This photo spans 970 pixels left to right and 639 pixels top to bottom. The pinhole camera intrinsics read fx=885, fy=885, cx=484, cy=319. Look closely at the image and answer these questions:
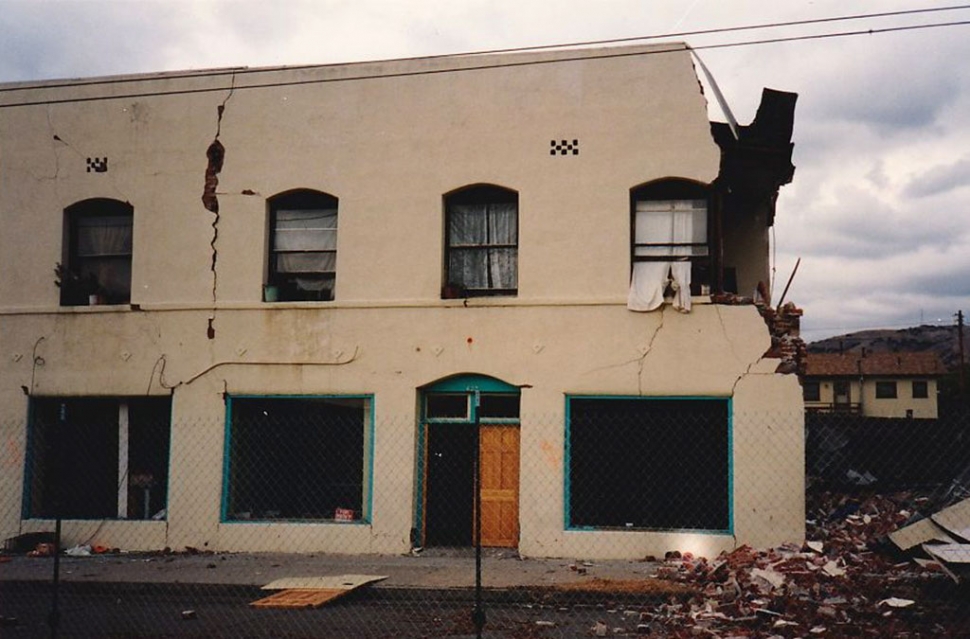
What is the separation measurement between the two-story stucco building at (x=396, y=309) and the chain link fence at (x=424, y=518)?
0.05m

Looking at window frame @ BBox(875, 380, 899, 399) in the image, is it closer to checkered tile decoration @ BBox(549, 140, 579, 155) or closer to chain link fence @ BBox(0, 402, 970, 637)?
chain link fence @ BBox(0, 402, 970, 637)

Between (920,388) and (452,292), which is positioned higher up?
(452,292)

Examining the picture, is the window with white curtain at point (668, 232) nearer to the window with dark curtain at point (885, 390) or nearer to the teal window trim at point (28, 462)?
the teal window trim at point (28, 462)

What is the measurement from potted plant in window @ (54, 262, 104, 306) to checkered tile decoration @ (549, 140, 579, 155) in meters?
8.54

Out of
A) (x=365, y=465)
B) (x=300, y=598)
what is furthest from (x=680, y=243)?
(x=300, y=598)

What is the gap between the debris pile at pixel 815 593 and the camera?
898 centimetres

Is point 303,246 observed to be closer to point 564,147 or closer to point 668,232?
point 564,147

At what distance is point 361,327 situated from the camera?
15.0 meters

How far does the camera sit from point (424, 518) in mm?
14711

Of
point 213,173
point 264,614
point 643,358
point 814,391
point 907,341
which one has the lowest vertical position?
point 264,614

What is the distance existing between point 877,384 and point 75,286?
62.2 meters

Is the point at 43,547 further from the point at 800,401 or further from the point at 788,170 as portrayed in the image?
the point at 788,170

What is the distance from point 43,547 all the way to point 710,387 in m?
11.5

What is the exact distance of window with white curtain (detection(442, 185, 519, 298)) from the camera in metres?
15.0
